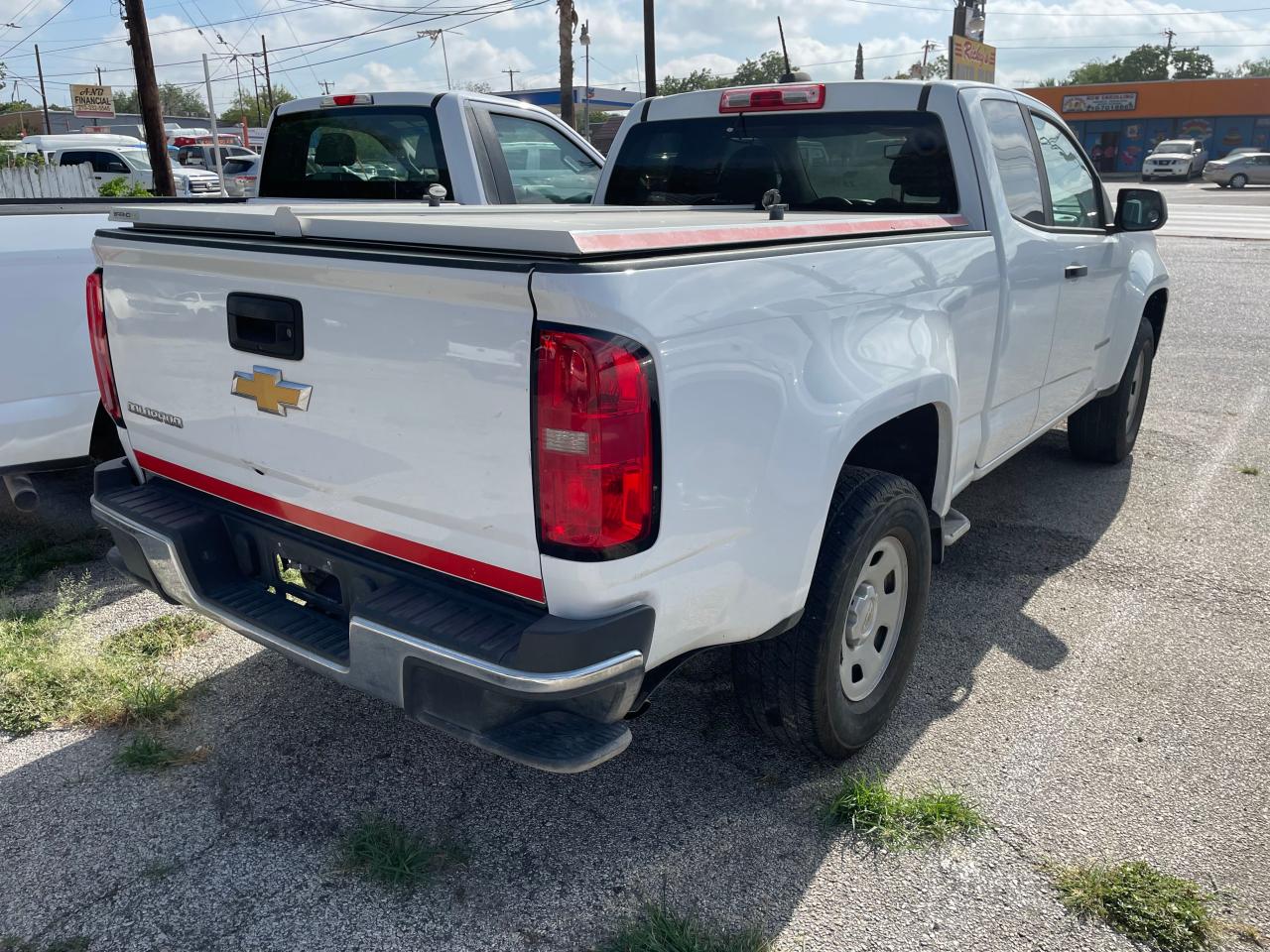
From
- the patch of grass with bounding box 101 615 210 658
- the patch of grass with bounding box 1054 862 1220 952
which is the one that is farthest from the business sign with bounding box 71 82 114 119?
the patch of grass with bounding box 1054 862 1220 952

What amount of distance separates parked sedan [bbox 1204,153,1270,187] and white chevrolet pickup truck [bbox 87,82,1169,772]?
43.2 m

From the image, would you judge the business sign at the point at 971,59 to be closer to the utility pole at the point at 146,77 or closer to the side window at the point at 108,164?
the utility pole at the point at 146,77

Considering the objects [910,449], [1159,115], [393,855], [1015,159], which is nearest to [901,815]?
[910,449]

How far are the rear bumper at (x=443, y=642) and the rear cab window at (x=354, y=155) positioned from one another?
3.20 meters

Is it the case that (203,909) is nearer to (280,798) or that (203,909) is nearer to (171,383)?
(280,798)

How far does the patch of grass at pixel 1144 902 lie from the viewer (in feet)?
7.97

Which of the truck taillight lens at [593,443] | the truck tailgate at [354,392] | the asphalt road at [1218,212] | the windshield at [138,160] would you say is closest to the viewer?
the truck taillight lens at [593,443]

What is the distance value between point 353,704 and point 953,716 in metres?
2.01

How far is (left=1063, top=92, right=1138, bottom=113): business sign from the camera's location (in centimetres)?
5362

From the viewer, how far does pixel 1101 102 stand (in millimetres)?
54531

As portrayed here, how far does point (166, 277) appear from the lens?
2.81 metres

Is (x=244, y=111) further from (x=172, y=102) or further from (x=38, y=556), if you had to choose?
(x=38, y=556)

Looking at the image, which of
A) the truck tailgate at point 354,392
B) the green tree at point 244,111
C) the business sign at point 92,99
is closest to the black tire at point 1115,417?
the truck tailgate at point 354,392

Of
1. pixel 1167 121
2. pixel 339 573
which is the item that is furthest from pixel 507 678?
pixel 1167 121
